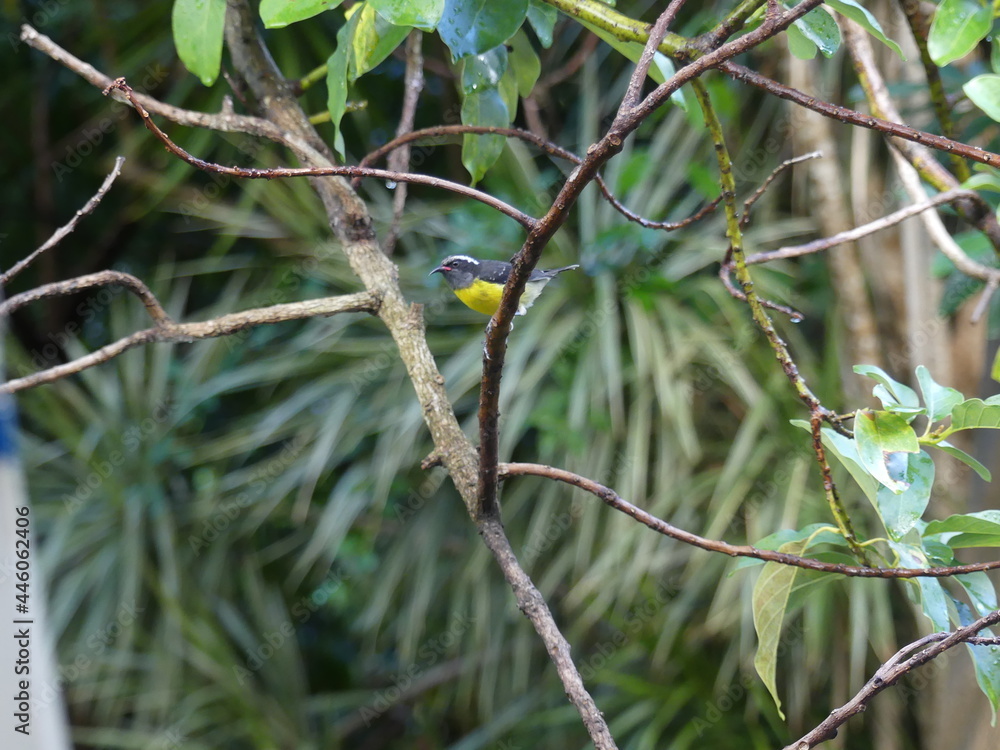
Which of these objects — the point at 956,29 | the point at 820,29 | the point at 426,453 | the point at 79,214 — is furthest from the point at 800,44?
the point at 426,453

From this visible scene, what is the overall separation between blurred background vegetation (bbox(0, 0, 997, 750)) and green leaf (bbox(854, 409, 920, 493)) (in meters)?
1.47

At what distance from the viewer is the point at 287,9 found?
74 cm

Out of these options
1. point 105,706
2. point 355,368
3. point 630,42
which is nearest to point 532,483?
point 355,368

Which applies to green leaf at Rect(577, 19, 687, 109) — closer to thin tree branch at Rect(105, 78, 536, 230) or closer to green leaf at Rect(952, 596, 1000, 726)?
thin tree branch at Rect(105, 78, 536, 230)

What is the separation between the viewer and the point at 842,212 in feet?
8.11

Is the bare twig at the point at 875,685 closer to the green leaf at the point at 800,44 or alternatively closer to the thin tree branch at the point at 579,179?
the thin tree branch at the point at 579,179

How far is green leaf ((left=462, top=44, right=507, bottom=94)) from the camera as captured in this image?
35.0 inches

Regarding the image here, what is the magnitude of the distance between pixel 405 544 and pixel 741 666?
103 cm

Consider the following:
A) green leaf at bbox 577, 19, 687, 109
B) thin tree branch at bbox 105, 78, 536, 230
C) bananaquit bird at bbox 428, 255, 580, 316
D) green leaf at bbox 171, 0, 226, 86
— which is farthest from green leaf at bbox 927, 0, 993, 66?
bananaquit bird at bbox 428, 255, 580, 316

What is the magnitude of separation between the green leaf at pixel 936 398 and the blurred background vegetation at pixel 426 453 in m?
1.40

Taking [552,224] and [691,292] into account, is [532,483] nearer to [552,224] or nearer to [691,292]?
[691,292]

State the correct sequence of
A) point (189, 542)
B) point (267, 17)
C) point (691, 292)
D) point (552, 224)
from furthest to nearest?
point (189, 542), point (691, 292), point (267, 17), point (552, 224)

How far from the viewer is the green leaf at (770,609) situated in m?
0.77

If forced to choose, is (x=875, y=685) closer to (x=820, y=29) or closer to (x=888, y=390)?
(x=888, y=390)
